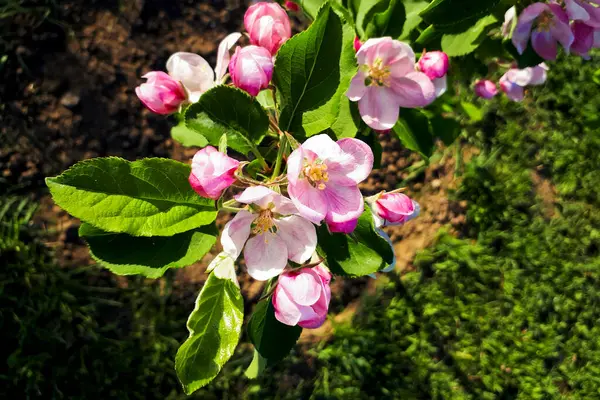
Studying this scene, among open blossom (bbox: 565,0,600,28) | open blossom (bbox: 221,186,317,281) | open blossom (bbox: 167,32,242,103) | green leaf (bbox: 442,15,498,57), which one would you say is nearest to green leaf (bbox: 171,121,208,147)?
open blossom (bbox: 167,32,242,103)

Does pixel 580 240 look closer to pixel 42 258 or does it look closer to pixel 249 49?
pixel 249 49

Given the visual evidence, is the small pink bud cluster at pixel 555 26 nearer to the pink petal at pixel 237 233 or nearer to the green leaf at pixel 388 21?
the green leaf at pixel 388 21

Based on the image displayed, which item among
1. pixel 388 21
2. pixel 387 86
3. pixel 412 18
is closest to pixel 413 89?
pixel 387 86

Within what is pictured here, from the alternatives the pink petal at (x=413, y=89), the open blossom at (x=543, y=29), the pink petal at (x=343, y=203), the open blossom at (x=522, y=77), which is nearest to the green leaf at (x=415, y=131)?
the pink petal at (x=413, y=89)

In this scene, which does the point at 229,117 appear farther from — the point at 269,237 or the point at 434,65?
the point at 434,65

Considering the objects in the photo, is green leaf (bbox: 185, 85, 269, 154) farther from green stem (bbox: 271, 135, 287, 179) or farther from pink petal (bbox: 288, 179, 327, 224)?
pink petal (bbox: 288, 179, 327, 224)

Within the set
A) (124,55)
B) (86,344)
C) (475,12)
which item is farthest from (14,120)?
(475,12)
